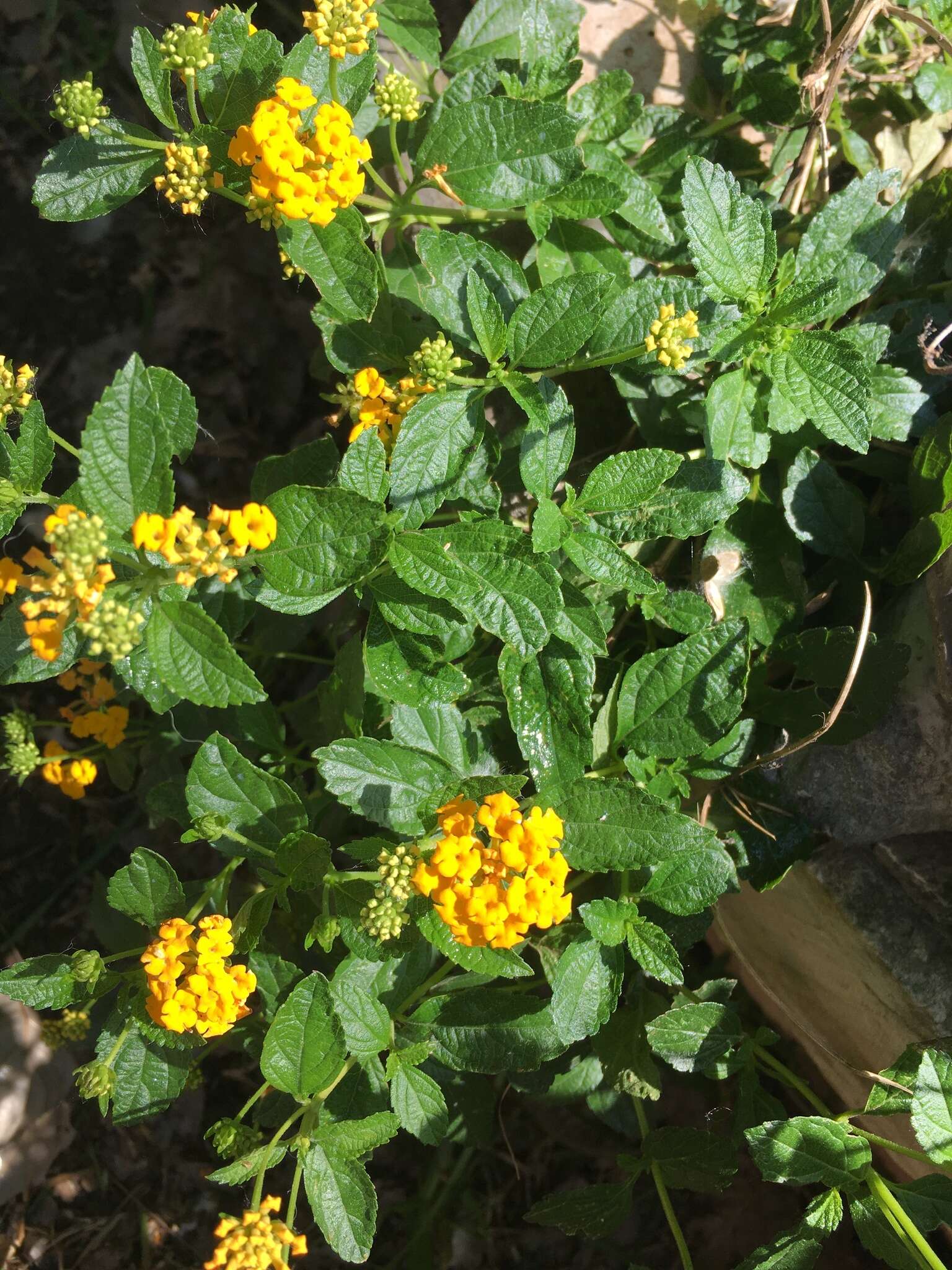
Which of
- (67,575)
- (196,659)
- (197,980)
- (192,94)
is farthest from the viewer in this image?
(192,94)

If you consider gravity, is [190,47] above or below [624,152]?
above

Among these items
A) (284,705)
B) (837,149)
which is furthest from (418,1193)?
(837,149)

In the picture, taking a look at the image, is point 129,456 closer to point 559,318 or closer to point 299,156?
point 299,156

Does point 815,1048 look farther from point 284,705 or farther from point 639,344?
point 639,344

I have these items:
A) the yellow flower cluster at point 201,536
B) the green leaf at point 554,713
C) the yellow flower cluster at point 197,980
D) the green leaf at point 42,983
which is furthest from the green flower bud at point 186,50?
the green leaf at point 42,983

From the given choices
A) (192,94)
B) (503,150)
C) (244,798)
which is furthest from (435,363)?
(244,798)

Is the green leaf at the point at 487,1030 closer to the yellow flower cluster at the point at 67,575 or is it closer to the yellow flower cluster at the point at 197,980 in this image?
the yellow flower cluster at the point at 197,980

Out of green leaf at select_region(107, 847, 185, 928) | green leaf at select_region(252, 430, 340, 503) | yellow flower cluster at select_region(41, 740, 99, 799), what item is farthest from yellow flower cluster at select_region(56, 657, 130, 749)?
green leaf at select_region(252, 430, 340, 503)
